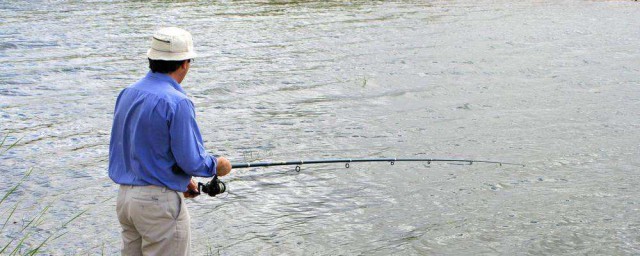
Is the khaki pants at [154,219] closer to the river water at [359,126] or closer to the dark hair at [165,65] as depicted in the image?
the dark hair at [165,65]

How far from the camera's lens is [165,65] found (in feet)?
14.8

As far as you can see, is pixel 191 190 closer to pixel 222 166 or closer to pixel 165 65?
pixel 222 166

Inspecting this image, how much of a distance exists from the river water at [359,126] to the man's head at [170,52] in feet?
7.20

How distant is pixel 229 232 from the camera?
7418 mm

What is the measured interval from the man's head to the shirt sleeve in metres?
0.21

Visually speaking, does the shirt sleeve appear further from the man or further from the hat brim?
the hat brim

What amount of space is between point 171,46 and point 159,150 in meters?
0.53

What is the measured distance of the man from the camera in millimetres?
4410

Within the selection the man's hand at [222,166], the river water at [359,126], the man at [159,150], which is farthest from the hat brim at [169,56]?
the river water at [359,126]

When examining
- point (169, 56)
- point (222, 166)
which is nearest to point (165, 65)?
point (169, 56)

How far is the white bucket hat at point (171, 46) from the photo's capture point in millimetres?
4438

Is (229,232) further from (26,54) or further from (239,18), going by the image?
(239,18)

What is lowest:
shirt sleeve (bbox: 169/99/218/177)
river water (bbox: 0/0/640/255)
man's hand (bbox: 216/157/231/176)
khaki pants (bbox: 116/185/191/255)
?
river water (bbox: 0/0/640/255)

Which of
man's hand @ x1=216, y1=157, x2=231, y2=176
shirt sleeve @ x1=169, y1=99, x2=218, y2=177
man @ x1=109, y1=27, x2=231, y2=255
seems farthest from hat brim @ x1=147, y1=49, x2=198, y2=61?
man's hand @ x1=216, y1=157, x2=231, y2=176
